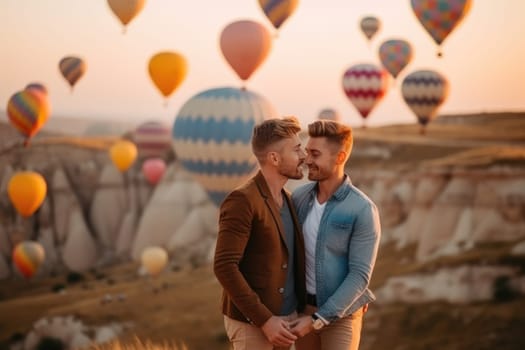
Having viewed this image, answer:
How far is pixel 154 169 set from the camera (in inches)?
2509

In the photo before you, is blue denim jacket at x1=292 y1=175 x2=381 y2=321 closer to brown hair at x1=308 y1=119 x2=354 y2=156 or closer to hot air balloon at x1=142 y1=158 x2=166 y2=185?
brown hair at x1=308 y1=119 x2=354 y2=156

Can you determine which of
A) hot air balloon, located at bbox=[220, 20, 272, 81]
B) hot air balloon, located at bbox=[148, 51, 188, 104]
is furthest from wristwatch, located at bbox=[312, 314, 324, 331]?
hot air balloon, located at bbox=[148, 51, 188, 104]

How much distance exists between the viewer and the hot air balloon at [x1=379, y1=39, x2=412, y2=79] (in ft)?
176

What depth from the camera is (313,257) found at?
19.4ft

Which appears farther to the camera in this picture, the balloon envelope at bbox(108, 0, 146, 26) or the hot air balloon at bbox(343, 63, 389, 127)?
the hot air balloon at bbox(343, 63, 389, 127)

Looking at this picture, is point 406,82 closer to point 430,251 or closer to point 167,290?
point 430,251

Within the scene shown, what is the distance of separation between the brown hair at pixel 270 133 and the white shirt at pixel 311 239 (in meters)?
0.61

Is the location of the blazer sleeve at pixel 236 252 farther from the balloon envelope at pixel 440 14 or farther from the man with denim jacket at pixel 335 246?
the balloon envelope at pixel 440 14

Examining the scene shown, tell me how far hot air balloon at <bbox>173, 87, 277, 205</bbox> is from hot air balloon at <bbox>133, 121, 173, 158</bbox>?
32892 millimetres

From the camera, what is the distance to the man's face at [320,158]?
19.2 feet

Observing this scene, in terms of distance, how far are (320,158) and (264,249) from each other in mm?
758

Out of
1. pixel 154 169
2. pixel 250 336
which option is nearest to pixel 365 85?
pixel 154 169

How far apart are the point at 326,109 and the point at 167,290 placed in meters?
25.5

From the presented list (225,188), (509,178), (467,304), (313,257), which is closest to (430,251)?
(509,178)
